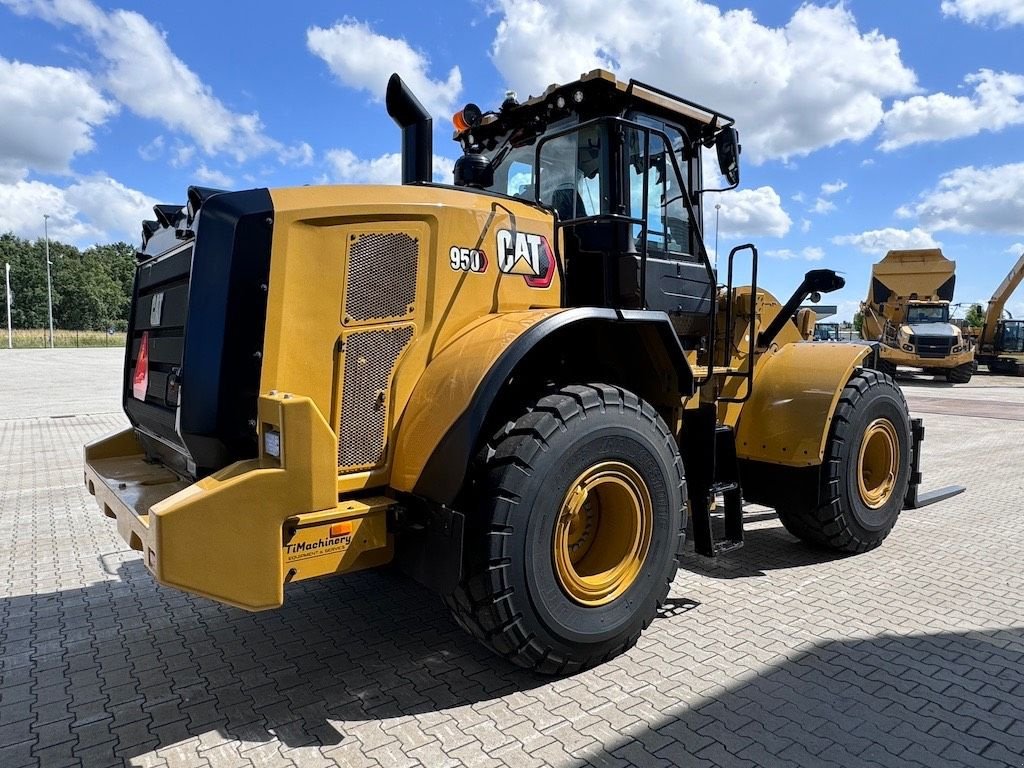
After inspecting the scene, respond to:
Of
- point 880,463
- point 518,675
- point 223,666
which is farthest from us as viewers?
point 880,463

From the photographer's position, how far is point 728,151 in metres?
4.39

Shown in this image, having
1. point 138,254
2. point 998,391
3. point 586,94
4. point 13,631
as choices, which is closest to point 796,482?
point 586,94

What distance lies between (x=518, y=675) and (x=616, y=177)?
2.67 m

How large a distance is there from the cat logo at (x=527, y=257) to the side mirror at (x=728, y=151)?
153 cm

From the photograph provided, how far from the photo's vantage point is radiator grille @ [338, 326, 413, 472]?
291 centimetres

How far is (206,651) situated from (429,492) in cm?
164

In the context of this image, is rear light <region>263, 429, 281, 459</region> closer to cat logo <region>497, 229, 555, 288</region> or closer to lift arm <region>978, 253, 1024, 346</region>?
cat logo <region>497, 229, 555, 288</region>

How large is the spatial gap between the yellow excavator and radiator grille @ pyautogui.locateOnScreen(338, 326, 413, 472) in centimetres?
2950

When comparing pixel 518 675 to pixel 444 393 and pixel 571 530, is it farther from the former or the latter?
pixel 444 393

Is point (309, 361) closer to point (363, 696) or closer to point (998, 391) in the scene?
point (363, 696)

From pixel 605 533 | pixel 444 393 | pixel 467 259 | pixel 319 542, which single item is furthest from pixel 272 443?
pixel 605 533

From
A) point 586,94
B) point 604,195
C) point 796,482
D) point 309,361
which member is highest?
point 586,94

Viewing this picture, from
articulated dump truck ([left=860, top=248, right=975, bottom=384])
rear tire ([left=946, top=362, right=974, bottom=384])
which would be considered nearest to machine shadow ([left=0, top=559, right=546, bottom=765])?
articulated dump truck ([left=860, top=248, right=975, bottom=384])

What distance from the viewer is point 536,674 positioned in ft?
10.3
